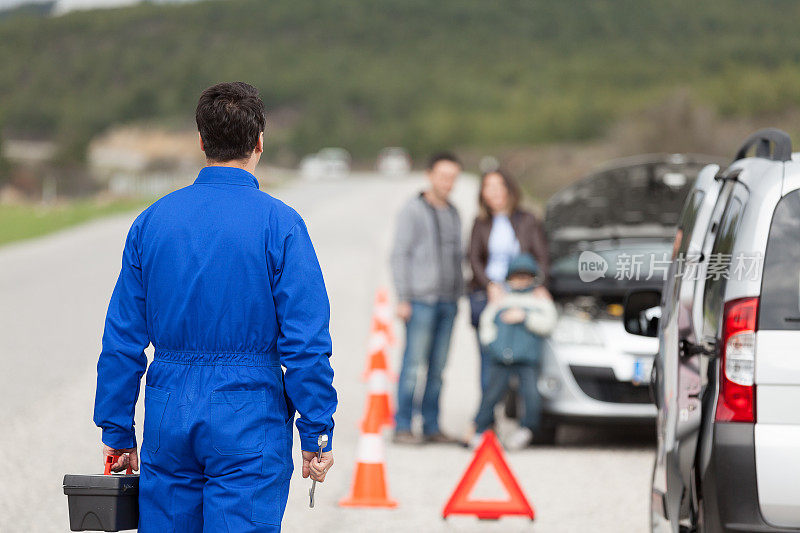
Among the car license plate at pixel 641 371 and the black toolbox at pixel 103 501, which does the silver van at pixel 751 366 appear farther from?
the car license plate at pixel 641 371

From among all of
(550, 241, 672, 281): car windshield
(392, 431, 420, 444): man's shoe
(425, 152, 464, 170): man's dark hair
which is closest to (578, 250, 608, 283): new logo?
(550, 241, 672, 281): car windshield

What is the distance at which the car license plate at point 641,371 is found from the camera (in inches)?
332

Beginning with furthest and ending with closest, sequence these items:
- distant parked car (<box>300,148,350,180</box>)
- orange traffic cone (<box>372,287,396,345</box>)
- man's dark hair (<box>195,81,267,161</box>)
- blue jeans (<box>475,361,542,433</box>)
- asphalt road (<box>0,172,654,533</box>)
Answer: distant parked car (<box>300,148,350,180</box>)
orange traffic cone (<box>372,287,396,345</box>)
blue jeans (<box>475,361,542,433</box>)
asphalt road (<box>0,172,654,533</box>)
man's dark hair (<box>195,81,267,161</box>)

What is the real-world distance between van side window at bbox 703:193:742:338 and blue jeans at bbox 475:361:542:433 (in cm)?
410

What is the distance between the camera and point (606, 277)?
8.60 m

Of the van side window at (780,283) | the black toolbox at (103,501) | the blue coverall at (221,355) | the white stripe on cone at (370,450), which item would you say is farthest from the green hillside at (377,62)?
the black toolbox at (103,501)

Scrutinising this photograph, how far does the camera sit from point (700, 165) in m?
8.54

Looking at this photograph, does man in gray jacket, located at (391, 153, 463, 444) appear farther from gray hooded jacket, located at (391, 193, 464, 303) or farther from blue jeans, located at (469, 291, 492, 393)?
blue jeans, located at (469, 291, 492, 393)

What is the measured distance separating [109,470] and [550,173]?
4315cm

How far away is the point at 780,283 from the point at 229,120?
1854mm

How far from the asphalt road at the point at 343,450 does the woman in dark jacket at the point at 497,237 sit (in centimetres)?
103

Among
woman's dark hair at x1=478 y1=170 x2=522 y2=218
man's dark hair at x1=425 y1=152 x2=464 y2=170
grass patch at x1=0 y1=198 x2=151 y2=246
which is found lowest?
woman's dark hair at x1=478 y1=170 x2=522 y2=218

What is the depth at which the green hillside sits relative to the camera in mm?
104500

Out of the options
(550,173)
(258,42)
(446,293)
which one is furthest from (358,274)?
(258,42)
